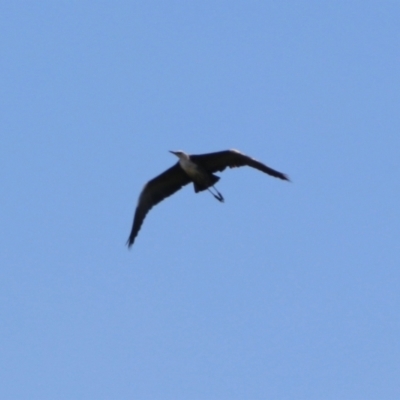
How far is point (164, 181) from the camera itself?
28562 mm

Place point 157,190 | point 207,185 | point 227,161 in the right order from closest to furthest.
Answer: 1. point 227,161
2. point 207,185
3. point 157,190

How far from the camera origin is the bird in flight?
1058 inches

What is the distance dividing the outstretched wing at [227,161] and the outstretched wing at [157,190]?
106 cm

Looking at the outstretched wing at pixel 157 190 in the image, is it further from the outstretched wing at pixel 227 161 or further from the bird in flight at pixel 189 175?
the outstretched wing at pixel 227 161

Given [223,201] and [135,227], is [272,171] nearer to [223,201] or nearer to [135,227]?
[223,201]

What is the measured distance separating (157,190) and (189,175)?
1.20 m

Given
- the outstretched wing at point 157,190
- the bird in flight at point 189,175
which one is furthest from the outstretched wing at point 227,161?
the outstretched wing at point 157,190

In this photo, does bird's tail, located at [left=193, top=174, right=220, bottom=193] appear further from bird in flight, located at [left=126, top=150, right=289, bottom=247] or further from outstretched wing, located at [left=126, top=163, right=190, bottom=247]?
outstretched wing, located at [left=126, top=163, right=190, bottom=247]

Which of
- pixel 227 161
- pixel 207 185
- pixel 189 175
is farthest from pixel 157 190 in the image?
pixel 227 161

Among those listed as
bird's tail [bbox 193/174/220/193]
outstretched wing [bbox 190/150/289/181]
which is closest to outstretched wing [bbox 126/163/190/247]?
bird's tail [bbox 193/174/220/193]

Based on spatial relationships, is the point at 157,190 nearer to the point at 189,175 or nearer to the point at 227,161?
the point at 189,175

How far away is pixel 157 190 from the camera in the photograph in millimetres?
28750

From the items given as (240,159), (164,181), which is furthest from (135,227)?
(240,159)

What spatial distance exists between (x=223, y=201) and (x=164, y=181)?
5.38ft
